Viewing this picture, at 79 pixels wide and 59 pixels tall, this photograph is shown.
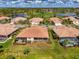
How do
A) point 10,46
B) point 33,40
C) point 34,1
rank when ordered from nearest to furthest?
1. point 10,46
2. point 33,40
3. point 34,1

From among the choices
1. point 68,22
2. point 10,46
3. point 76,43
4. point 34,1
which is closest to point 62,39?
point 76,43

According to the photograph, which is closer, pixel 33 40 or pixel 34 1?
pixel 33 40

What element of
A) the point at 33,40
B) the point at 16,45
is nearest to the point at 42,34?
the point at 33,40

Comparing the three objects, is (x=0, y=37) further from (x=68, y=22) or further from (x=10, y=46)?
(x=68, y=22)

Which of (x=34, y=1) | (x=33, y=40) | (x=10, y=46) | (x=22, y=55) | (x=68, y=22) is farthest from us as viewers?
(x=34, y=1)

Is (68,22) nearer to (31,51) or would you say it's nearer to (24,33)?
(24,33)

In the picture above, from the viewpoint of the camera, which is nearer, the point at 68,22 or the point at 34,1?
the point at 68,22
